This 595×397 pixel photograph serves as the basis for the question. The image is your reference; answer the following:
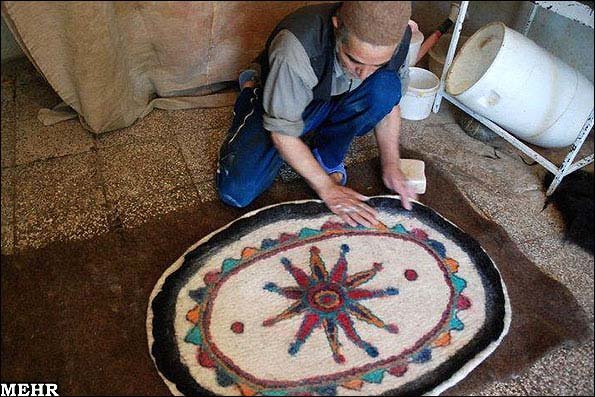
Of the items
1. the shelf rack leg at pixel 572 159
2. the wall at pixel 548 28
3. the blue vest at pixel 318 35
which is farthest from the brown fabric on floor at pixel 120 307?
the wall at pixel 548 28

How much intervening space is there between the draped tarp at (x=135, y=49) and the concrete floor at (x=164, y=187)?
5cm

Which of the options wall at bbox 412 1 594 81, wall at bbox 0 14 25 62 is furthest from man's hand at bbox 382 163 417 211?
wall at bbox 0 14 25 62

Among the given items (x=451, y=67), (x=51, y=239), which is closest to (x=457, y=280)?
(x=451, y=67)

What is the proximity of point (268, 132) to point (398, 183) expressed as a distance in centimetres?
34

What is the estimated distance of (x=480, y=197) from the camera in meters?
1.29

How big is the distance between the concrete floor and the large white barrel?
0.44ft

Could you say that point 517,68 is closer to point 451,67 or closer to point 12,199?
point 451,67

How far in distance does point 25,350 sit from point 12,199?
279 mm

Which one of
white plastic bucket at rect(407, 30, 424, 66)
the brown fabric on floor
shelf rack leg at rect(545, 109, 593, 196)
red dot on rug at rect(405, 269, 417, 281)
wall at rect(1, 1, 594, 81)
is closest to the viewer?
the brown fabric on floor

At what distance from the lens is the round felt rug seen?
0.89 metres

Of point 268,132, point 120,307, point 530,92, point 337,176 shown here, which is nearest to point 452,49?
point 530,92

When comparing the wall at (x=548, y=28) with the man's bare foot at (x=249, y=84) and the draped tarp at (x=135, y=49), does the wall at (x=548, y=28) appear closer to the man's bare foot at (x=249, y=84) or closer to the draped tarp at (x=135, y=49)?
the draped tarp at (x=135, y=49)

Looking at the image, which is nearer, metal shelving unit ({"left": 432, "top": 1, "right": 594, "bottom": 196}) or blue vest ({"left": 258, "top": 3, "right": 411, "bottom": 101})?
blue vest ({"left": 258, "top": 3, "right": 411, "bottom": 101})

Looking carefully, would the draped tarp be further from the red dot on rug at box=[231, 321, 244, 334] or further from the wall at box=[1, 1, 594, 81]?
the red dot on rug at box=[231, 321, 244, 334]
